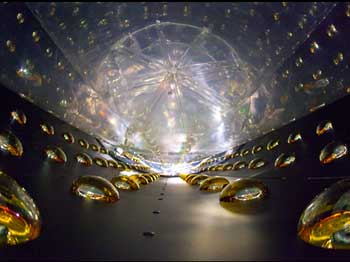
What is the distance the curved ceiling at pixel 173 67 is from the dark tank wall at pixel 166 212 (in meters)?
0.08

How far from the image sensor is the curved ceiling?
0.61 meters

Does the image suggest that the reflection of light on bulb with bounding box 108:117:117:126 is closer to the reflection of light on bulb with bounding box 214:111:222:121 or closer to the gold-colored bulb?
the reflection of light on bulb with bounding box 214:111:222:121

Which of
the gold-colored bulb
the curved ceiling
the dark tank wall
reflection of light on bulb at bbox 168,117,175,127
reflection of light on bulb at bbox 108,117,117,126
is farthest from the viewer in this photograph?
reflection of light on bulb at bbox 168,117,175,127

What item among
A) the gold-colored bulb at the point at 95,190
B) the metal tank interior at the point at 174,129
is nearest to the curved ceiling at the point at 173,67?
the metal tank interior at the point at 174,129

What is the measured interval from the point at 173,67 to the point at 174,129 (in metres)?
0.21

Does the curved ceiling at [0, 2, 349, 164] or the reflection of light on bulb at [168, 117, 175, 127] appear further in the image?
the reflection of light on bulb at [168, 117, 175, 127]

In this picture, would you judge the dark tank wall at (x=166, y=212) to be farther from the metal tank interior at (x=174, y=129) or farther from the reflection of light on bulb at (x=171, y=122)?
the reflection of light on bulb at (x=171, y=122)

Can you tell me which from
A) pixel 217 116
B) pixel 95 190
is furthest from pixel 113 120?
pixel 95 190

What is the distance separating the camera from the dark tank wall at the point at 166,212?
27cm

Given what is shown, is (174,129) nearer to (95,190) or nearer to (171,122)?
(171,122)

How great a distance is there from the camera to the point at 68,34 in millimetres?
701

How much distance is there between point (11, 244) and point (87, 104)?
2.21 ft

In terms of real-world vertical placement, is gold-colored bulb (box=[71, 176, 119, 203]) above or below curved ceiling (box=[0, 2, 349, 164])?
below

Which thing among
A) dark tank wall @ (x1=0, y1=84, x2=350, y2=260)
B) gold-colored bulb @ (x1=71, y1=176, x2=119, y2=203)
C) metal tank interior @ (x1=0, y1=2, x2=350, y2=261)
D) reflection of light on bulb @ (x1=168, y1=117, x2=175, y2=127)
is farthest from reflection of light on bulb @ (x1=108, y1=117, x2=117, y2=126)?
gold-colored bulb @ (x1=71, y1=176, x2=119, y2=203)
